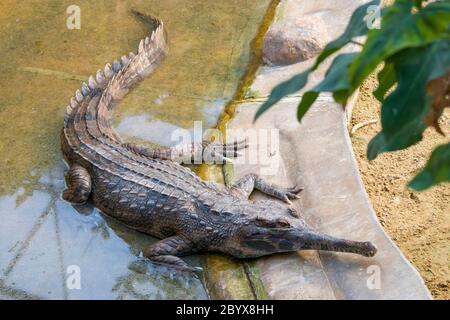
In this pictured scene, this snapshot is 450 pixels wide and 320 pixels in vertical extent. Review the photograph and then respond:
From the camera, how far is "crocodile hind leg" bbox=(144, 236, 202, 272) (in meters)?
3.79

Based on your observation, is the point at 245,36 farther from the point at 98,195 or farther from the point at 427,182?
the point at 427,182

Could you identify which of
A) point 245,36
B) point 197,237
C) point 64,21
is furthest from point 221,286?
point 64,21

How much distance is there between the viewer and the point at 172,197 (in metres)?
4.05

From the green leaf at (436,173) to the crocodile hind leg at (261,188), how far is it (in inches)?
74.7

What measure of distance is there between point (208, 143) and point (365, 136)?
3.61 feet

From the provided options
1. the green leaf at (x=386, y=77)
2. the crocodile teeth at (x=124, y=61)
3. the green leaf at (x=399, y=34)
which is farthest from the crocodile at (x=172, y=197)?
the green leaf at (x=399, y=34)

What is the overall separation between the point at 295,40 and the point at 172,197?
1701 millimetres

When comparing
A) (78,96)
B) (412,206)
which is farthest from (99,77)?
(412,206)

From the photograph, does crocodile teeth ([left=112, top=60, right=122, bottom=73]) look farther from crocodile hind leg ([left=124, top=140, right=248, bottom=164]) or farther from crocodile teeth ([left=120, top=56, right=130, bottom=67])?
crocodile hind leg ([left=124, top=140, right=248, bottom=164])

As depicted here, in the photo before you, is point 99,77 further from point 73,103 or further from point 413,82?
point 413,82

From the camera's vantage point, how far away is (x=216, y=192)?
407 centimetres

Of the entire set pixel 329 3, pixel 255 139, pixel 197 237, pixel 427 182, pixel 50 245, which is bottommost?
pixel 50 245

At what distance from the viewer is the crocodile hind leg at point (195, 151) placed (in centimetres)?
443

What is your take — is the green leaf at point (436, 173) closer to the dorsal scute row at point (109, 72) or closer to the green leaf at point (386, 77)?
the green leaf at point (386, 77)
